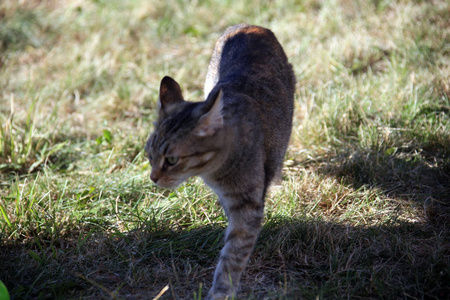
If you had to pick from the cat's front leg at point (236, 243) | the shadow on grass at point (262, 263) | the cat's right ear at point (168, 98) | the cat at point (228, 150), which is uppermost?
the cat's right ear at point (168, 98)

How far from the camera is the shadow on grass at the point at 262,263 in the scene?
A: 2.95 metres

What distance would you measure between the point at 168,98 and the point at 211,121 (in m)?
0.53

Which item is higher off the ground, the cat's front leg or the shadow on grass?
the cat's front leg

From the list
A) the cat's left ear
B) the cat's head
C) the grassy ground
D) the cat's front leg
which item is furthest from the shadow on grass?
the cat's left ear

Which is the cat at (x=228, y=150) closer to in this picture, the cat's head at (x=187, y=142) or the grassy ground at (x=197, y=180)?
the cat's head at (x=187, y=142)

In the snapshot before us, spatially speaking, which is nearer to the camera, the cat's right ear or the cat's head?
the cat's head

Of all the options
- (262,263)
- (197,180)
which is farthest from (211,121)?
(197,180)

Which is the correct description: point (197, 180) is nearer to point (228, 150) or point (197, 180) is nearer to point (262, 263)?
point (262, 263)

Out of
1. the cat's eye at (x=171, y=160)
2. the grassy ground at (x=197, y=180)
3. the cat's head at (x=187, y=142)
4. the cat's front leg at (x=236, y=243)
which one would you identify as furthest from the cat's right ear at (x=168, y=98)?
the grassy ground at (x=197, y=180)

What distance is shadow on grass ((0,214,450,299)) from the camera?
2.95 meters

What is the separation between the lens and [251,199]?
300cm

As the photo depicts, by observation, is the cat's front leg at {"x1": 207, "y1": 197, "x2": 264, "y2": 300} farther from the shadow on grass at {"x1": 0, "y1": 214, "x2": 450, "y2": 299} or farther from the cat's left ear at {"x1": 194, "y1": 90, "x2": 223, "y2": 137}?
the cat's left ear at {"x1": 194, "y1": 90, "x2": 223, "y2": 137}

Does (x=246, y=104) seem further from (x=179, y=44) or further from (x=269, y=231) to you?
(x=179, y=44)

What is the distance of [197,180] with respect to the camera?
4133 mm
